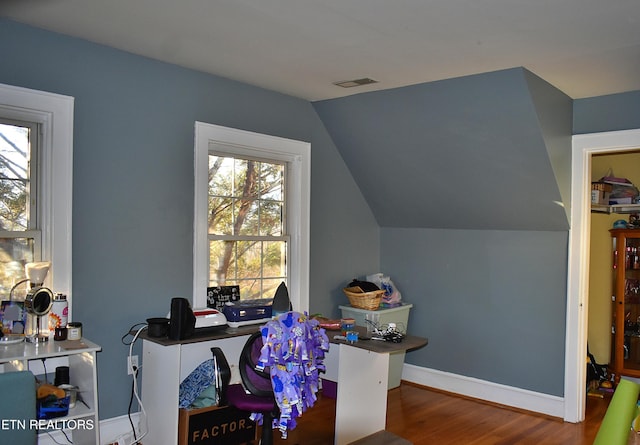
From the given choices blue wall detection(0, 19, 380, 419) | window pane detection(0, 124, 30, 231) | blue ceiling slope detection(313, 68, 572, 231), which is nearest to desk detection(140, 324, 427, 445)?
blue wall detection(0, 19, 380, 419)

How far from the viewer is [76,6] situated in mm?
2773

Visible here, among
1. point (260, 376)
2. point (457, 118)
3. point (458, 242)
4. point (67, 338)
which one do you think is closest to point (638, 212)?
point (458, 242)

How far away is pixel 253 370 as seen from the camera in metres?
2.85

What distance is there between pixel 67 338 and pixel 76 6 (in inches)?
69.2

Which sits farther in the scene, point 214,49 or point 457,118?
point 457,118

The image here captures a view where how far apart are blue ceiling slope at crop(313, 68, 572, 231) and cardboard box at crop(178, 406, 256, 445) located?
240 cm

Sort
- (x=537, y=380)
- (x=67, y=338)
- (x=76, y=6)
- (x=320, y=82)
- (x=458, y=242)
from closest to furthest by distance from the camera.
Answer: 1. (x=76, y=6)
2. (x=67, y=338)
3. (x=320, y=82)
4. (x=537, y=380)
5. (x=458, y=242)

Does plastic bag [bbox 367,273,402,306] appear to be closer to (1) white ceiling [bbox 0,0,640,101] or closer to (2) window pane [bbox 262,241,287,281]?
(2) window pane [bbox 262,241,287,281]

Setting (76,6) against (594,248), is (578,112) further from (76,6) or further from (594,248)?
(76,6)

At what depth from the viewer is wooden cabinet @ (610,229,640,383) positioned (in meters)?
5.11

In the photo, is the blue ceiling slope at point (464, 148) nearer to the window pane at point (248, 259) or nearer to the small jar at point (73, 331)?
the window pane at point (248, 259)

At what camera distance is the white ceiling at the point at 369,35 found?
2674 millimetres

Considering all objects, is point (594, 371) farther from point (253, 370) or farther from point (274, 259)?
point (253, 370)

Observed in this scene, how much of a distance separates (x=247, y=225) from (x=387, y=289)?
5.00 ft
